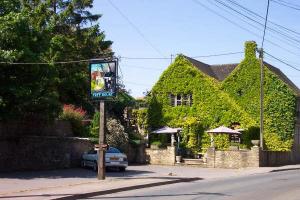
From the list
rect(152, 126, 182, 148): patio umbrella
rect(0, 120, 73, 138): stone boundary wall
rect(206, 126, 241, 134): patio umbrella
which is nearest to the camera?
rect(0, 120, 73, 138): stone boundary wall

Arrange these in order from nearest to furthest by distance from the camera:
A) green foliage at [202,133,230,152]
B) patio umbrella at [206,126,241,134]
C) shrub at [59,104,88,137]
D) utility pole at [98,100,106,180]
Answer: utility pole at [98,100,106,180] < shrub at [59,104,88,137] < patio umbrella at [206,126,241,134] < green foliage at [202,133,230,152]

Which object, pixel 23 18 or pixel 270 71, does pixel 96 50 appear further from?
pixel 23 18

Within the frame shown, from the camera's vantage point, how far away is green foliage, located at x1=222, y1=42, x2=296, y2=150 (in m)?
46.0

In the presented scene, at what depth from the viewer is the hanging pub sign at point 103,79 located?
2456 centimetres

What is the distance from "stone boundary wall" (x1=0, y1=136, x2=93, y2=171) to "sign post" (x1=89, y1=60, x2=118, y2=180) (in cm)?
570

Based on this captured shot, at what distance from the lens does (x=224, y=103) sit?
46.1m

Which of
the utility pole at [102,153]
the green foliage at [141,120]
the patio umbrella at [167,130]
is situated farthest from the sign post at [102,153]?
the green foliage at [141,120]

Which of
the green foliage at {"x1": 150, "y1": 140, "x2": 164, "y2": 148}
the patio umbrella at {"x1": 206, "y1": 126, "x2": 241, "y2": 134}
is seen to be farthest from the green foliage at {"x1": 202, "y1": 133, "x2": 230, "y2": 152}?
the green foliage at {"x1": 150, "y1": 140, "x2": 164, "y2": 148}

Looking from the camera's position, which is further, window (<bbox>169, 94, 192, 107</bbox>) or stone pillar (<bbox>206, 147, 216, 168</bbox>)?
window (<bbox>169, 94, 192, 107</bbox>)

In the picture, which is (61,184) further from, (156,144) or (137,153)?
(156,144)

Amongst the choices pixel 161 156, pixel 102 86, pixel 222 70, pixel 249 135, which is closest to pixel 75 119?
pixel 161 156

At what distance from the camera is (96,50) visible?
145ft

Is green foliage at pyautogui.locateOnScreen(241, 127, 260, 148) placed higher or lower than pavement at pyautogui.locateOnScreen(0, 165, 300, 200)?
higher

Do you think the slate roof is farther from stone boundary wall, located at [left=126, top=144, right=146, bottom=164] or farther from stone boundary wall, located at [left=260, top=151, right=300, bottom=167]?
stone boundary wall, located at [left=126, top=144, right=146, bottom=164]
